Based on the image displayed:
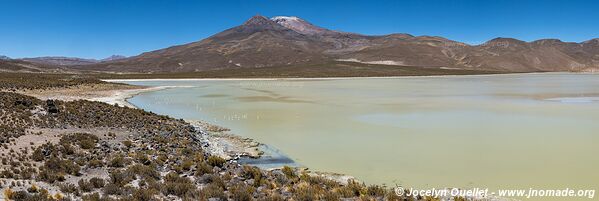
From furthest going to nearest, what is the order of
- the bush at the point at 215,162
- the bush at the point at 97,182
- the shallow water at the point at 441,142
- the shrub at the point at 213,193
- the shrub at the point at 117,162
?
the bush at the point at 215,162
the shallow water at the point at 441,142
the shrub at the point at 117,162
the bush at the point at 97,182
the shrub at the point at 213,193

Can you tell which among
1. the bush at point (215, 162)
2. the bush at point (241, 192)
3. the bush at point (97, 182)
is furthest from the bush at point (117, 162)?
the bush at point (241, 192)

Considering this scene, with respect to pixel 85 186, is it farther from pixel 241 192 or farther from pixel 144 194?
pixel 241 192

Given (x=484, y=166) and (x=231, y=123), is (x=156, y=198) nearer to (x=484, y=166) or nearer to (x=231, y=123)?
(x=484, y=166)

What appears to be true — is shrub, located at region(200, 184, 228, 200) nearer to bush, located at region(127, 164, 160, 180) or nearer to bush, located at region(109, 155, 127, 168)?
bush, located at region(127, 164, 160, 180)

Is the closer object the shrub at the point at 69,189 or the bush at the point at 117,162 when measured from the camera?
the shrub at the point at 69,189

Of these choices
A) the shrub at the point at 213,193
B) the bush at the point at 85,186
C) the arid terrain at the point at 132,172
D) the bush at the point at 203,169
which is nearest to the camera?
the shrub at the point at 213,193

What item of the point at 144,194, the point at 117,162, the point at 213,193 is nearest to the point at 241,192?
the point at 213,193

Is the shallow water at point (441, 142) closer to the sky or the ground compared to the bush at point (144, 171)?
closer to the ground

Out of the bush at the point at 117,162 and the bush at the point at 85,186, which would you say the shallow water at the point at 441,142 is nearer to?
the bush at the point at 117,162

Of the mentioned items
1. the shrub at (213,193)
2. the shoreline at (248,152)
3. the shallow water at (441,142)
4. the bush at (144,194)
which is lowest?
the shoreline at (248,152)

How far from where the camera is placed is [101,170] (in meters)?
11.9

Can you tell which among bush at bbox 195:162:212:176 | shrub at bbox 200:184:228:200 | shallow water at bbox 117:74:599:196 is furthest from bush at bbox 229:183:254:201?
shallow water at bbox 117:74:599:196

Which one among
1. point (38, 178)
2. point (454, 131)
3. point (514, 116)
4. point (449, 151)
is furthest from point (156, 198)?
point (514, 116)

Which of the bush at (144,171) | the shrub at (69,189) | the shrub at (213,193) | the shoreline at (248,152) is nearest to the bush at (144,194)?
the shrub at (213,193)
